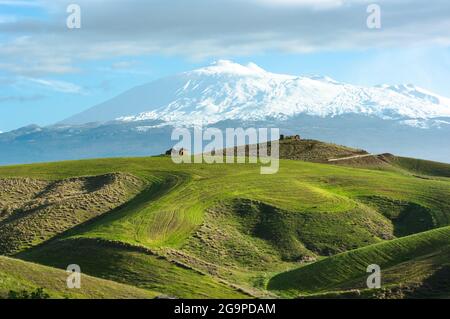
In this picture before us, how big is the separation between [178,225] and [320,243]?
1287cm

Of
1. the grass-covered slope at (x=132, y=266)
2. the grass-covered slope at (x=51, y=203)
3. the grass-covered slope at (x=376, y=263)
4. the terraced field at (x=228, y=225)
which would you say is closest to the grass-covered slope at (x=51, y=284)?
the grass-covered slope at (x=132, y=266)

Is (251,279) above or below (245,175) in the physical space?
below

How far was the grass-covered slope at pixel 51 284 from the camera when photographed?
4653 centimetres

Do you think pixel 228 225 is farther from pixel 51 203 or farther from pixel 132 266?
pixel 51 203

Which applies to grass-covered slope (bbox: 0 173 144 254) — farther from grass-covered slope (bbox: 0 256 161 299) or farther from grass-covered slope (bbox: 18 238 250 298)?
grass-covered slope (bbox: 0 256 161 299)

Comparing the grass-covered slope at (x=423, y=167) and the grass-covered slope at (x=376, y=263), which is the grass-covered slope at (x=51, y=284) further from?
the grass-covered slope at (x=423, y=167)

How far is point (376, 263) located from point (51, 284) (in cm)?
2462

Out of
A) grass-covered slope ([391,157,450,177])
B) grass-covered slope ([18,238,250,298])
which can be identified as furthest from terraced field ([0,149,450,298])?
grass-covered slope ([391,157,450,177])

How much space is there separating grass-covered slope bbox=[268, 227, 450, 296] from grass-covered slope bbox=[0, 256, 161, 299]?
14.3 metres

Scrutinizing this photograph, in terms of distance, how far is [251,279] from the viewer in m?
64.6
